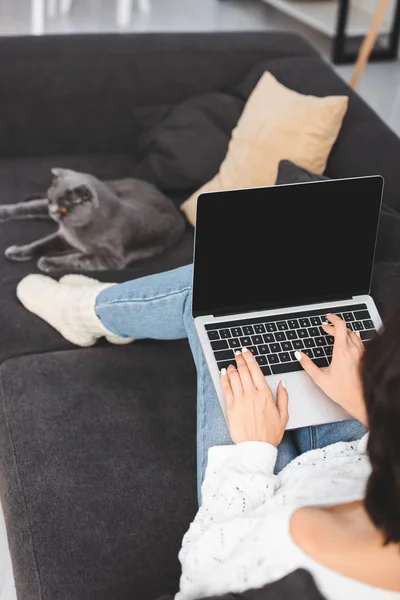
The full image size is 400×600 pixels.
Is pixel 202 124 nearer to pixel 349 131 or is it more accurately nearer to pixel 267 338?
pixel 349 131

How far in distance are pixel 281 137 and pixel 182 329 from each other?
0.74 metres

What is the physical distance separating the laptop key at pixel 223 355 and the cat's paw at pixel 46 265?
29.3 inches

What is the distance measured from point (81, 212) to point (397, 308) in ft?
4.28

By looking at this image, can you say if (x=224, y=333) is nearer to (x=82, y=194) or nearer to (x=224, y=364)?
(x=224, y=364)

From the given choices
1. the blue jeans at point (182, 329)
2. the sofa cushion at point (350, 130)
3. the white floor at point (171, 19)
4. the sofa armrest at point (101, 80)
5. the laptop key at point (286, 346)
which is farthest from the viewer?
the white floor at point (171, 19)

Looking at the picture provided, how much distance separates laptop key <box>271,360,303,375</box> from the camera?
137 cm

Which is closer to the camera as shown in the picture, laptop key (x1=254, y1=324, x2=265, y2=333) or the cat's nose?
laptop key (x1=254, y1=324, x2=265, y2=333)

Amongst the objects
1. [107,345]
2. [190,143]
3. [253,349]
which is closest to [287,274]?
[253,349]

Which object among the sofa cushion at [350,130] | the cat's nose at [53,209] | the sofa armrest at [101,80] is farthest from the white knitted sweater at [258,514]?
the sofa armrest at [101,80]

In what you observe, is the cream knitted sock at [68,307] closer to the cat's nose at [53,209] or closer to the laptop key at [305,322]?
the cat's nose at [53,209]

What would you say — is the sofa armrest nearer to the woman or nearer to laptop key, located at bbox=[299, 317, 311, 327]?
the woman

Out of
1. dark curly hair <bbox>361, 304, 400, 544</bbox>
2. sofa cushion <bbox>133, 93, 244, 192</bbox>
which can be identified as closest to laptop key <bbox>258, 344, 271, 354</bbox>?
dark curly hair <bbox>361, 304, 400, 544</bbox>

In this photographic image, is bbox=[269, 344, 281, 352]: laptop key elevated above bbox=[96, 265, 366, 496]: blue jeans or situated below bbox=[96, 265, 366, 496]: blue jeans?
above

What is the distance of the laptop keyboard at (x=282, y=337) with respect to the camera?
4.52 ft
